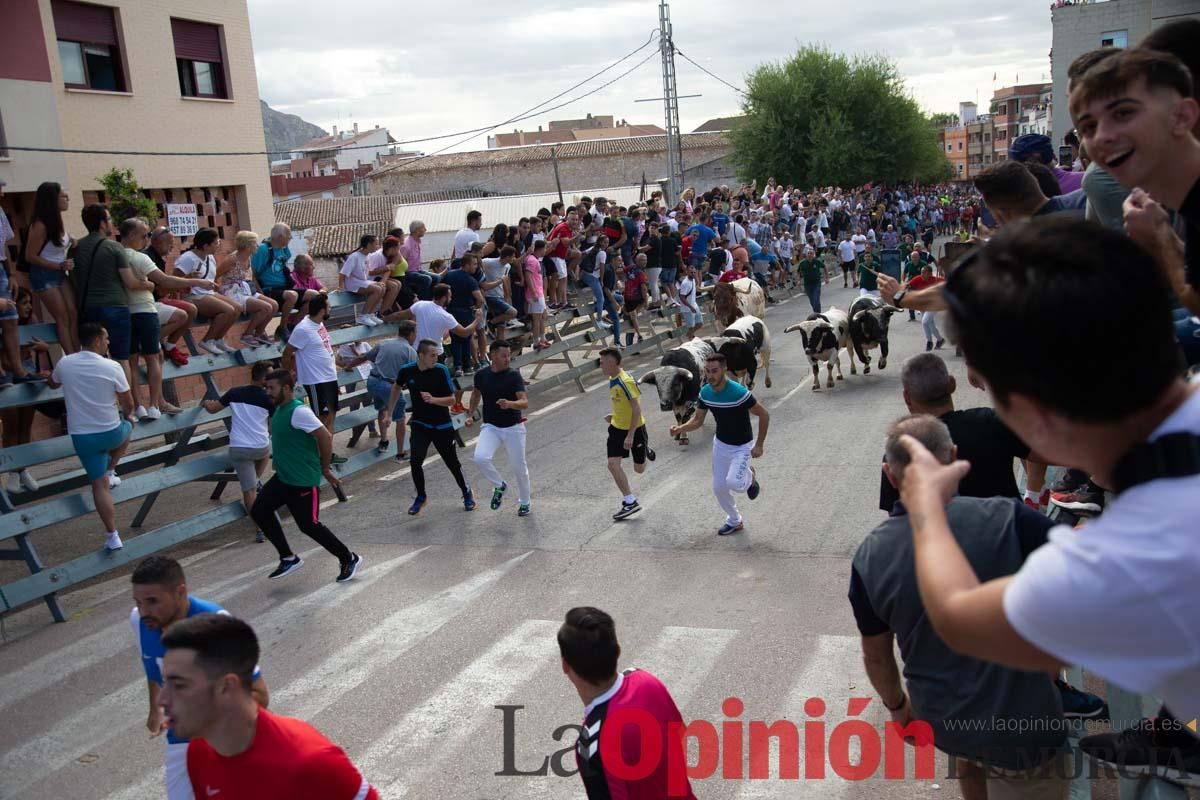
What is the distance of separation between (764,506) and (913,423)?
7.02 metres

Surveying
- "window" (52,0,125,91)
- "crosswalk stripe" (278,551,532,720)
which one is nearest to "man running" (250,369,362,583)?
"crosswalk stripe" (278,551,532,720)

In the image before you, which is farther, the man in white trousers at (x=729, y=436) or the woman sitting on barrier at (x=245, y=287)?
the woman sitting on barrier at (x=245, y=287)

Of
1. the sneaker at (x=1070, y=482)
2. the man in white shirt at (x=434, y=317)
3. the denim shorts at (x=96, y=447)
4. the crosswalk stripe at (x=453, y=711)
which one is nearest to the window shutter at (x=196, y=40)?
the man in white shirt at (x=434, y=317)

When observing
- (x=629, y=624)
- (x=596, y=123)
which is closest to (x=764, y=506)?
(x=629, y=624)

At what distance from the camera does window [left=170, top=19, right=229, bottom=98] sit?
74.7ft

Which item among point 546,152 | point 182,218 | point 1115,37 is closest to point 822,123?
point 1115,37

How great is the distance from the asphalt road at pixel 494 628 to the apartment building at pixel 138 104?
1025 centimetres

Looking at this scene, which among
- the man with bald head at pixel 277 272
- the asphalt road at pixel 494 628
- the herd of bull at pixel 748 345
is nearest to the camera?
the asphalt road at pixel 494 628

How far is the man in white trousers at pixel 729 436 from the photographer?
33.1 ft

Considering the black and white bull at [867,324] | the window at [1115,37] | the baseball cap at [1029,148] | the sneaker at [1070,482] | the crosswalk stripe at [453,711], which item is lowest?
the crosswalk stripe at [453,711]

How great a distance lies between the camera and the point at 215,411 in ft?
38.4

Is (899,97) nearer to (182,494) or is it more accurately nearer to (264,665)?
(182,494)

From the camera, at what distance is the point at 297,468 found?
32.3 feet

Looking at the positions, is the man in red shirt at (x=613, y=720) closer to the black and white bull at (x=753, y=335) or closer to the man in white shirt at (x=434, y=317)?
the man in white shirt at (x=434, y=317)
